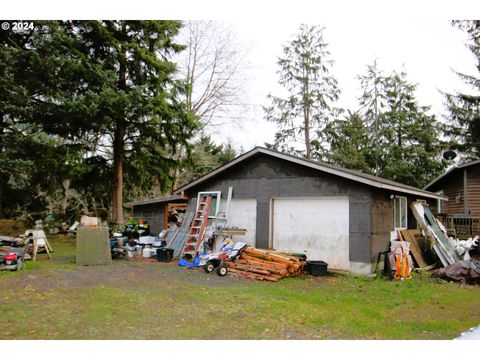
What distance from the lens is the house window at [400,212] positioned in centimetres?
1084

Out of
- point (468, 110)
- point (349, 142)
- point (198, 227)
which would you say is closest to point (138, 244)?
point (198, 227)

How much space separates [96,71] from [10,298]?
35.3 ft

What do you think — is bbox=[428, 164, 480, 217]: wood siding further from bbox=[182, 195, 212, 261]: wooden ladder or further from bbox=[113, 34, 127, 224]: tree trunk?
bbox=[113, 34, 127, 224]: tree trunk

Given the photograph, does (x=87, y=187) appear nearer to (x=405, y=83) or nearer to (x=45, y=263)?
(x=45, y=263)

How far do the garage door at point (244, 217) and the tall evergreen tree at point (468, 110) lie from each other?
17.5 m

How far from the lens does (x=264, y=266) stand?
898 cm

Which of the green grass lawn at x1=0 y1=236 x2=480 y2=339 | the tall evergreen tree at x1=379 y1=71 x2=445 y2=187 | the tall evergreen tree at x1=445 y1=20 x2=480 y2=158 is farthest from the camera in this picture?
the tall evergreen tree at x1=379 y1=71 x2=445 y2=187

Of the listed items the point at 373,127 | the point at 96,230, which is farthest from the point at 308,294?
the point at 373,127

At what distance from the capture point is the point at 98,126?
15.3 meters

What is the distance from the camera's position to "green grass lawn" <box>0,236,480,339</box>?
475 centimetres

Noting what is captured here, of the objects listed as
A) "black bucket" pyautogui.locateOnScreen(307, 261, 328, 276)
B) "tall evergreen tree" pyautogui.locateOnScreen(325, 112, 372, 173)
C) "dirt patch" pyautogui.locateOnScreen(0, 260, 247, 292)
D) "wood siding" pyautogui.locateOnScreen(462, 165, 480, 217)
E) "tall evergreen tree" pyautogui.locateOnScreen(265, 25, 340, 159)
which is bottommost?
"dirt patch" pyautogui.locateOnScreen(0, 260, 247, 292)

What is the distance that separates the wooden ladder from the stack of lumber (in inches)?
95.8

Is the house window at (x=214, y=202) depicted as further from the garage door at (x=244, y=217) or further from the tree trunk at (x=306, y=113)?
the tree trunk at (x=306, y=113)

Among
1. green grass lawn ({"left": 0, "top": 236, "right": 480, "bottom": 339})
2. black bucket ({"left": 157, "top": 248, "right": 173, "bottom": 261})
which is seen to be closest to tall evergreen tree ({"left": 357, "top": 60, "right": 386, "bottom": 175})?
green grass lawn ({"left": 0, "top": 236, "right": 480, "bottom": 339})
